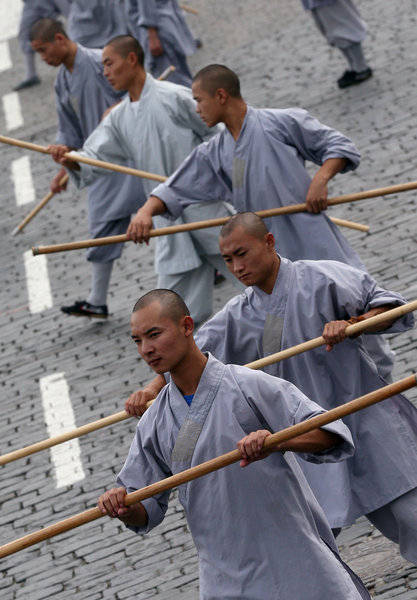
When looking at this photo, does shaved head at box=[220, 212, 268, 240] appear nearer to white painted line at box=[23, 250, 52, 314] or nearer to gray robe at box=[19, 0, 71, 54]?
white painted line at box=[23, 250, 52, 314]

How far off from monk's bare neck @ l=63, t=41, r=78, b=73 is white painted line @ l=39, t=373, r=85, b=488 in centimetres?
212

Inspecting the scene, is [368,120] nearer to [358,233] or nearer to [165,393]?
[358,233]

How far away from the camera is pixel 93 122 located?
29.8ft

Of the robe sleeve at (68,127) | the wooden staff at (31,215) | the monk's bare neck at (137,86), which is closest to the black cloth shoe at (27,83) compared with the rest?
the wooden staff at (31,215)

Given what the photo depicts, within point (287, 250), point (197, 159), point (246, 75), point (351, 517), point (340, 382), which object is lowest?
point (351, 517)

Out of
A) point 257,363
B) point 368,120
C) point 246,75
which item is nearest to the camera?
point 257,363

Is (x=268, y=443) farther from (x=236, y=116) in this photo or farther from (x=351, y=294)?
(x=236, y=116)

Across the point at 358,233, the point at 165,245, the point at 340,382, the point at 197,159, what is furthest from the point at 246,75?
the point at 340,382

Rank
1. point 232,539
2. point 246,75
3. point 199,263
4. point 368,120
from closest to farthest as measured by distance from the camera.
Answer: point 232,539, point 199,263, point 368,120, point 246,75

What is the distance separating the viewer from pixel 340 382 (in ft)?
16.6

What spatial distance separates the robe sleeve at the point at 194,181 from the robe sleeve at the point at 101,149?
Answer: 112cm

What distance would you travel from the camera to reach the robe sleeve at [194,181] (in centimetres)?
664

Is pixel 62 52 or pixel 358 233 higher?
pixel 62 52

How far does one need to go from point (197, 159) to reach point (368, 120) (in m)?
4.42
